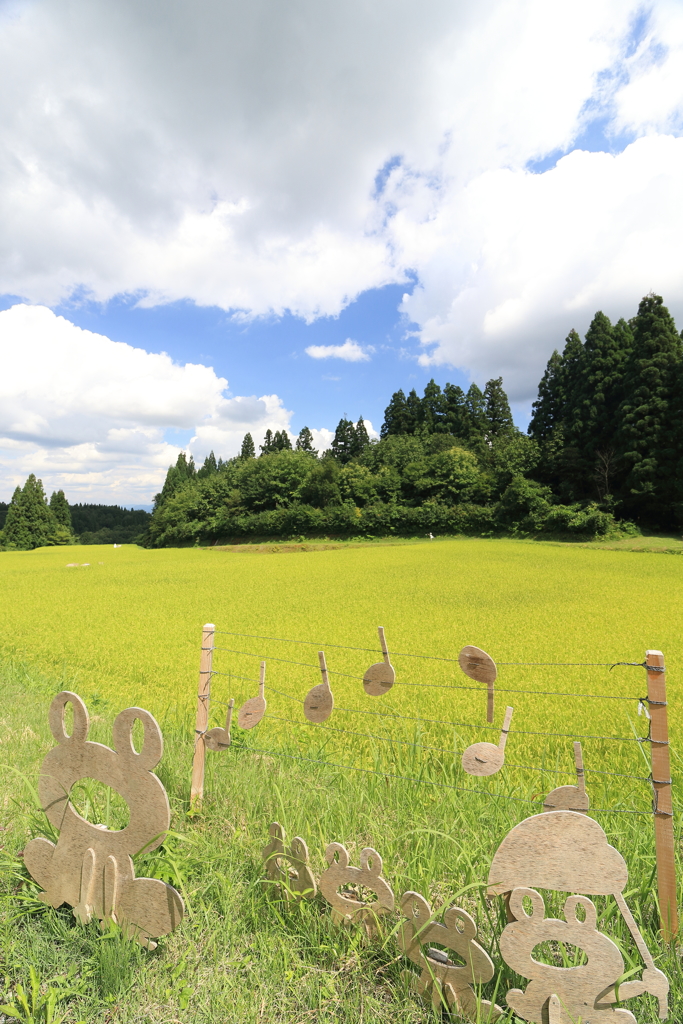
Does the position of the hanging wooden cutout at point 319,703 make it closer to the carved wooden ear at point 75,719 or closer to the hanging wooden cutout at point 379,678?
the hanging wooden cutout at point 379,678

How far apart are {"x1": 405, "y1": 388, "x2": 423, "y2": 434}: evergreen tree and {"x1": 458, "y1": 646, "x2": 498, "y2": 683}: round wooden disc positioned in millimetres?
44568

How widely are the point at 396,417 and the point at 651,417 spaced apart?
25.9 m

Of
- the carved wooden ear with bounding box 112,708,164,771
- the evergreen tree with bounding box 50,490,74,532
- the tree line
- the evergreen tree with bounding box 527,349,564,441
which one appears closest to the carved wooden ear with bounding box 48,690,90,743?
the carved wooden ear with bounding box 112,708,164,771

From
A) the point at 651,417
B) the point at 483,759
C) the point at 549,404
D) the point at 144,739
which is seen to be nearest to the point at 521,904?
the point at 483,759

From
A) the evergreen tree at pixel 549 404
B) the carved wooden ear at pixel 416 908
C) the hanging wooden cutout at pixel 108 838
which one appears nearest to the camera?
the carved wooden ear at pixel 416 908

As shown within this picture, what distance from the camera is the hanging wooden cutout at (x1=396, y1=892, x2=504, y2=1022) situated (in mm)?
1459

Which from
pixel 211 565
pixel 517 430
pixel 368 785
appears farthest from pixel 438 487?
pixel 368 785

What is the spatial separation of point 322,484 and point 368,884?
35.0m

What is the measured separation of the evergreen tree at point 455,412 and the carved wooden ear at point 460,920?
145 feet

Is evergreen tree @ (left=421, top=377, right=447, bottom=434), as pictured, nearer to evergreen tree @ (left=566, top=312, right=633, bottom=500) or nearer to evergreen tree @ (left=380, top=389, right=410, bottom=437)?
evergreen tree @ (left=380, top=389, right=410, bottom=437)

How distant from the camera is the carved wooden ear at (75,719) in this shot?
197 cm

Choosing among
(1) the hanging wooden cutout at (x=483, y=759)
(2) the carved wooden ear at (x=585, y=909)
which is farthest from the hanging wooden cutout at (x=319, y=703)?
(2) the carved wooden ear at (x=585, y=909)

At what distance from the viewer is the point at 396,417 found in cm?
4775

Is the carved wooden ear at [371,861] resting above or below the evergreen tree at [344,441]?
below
